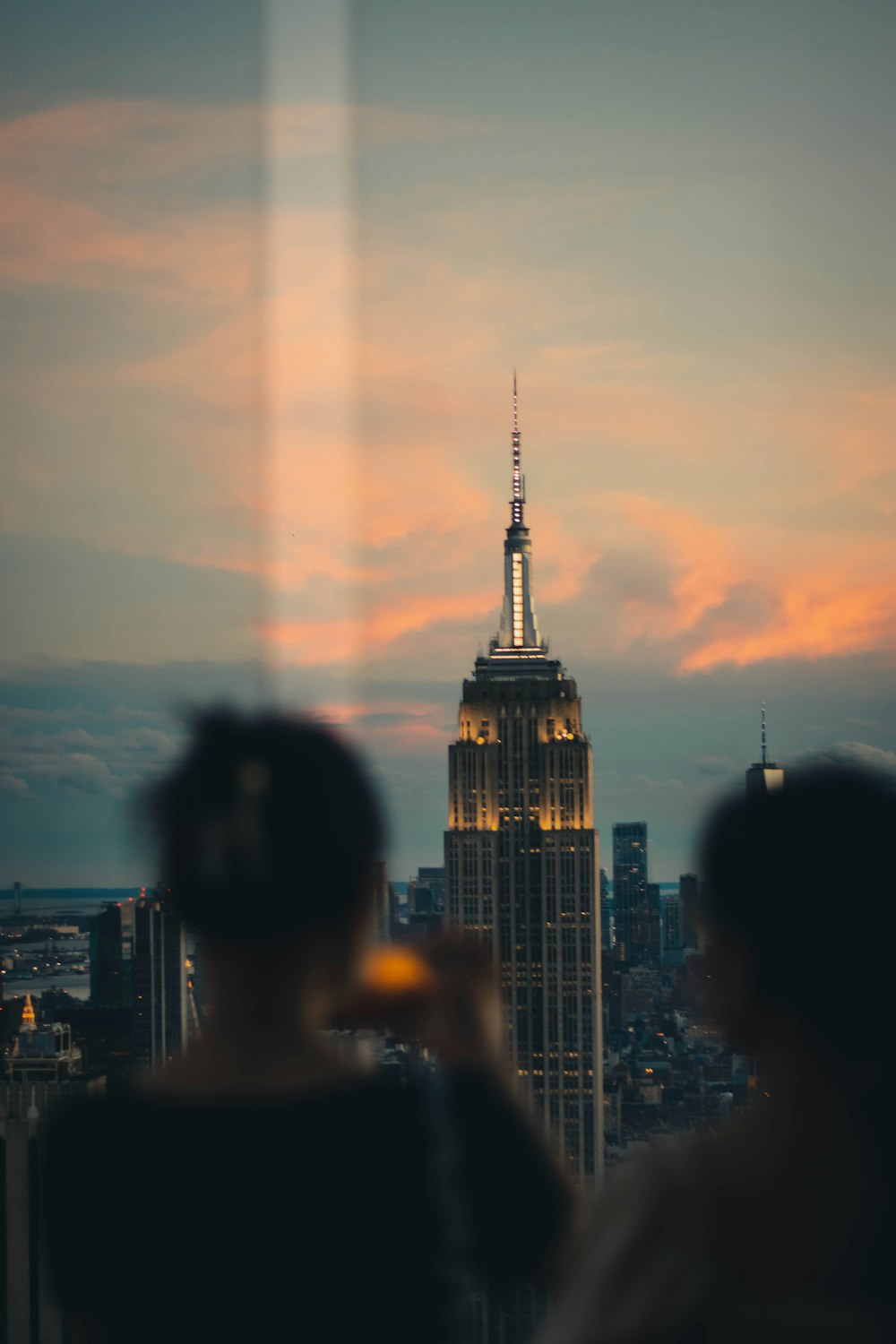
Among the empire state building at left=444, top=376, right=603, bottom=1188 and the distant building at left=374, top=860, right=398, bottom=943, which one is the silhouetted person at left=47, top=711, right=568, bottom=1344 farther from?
the empire state building at left=444, top=376, right=603, bottom=1188

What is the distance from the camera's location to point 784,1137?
2.33 ft

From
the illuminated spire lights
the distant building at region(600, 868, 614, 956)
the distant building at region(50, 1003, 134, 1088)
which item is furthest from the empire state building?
the distant building at region(50, 1003, 134, 1088)

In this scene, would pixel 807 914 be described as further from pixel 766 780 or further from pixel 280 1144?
pixel 280 1144

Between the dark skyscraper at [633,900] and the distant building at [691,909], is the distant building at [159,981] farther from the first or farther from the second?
the dark skyscraper at [633,900]

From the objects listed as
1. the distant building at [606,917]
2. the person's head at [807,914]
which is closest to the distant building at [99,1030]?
the person's head at [807,914]

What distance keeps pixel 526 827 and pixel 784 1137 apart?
45.8ft

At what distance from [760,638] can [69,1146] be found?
34.4ft

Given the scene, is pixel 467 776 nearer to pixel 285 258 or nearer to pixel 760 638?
pixel 760 638

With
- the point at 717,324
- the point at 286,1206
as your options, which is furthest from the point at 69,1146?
the point at 717,324

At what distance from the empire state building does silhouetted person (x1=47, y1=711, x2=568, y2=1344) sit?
11964 millimetres

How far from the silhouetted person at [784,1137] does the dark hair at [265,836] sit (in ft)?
0.62

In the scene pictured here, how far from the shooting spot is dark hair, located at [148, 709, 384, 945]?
2.72ft

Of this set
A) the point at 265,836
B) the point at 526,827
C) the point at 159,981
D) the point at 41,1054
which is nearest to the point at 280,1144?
the point at 265,836

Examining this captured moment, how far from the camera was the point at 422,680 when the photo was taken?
10898 millimetres
